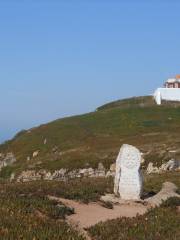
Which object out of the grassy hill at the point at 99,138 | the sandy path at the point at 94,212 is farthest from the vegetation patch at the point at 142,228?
the grassy hill at the point at 99,138

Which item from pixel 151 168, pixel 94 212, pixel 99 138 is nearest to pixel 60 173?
pixel 151 168

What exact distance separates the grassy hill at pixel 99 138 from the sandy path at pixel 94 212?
115 feet

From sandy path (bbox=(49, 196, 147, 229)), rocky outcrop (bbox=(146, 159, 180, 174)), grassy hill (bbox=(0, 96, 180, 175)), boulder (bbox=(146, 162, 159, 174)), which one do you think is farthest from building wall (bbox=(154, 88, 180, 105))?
sandy path (bbox=(49, 196, 147, 229))

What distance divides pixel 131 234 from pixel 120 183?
1254 centimetres

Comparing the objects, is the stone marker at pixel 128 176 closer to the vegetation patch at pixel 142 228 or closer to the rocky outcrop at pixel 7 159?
the vegetation patch at pixel 142 228

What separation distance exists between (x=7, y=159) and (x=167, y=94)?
43469 millimetres

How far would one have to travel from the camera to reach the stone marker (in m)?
31.2

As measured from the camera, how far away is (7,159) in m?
91.9

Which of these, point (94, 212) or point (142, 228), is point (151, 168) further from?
point (142, 228)

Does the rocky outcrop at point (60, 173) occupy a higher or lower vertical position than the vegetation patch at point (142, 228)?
higher

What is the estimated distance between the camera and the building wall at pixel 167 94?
388ft

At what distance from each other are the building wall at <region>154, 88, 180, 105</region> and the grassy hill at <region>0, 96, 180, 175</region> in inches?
85.3

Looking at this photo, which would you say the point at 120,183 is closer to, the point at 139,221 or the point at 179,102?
the point at 139,221

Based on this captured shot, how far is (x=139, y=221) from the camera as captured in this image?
21516 mm
